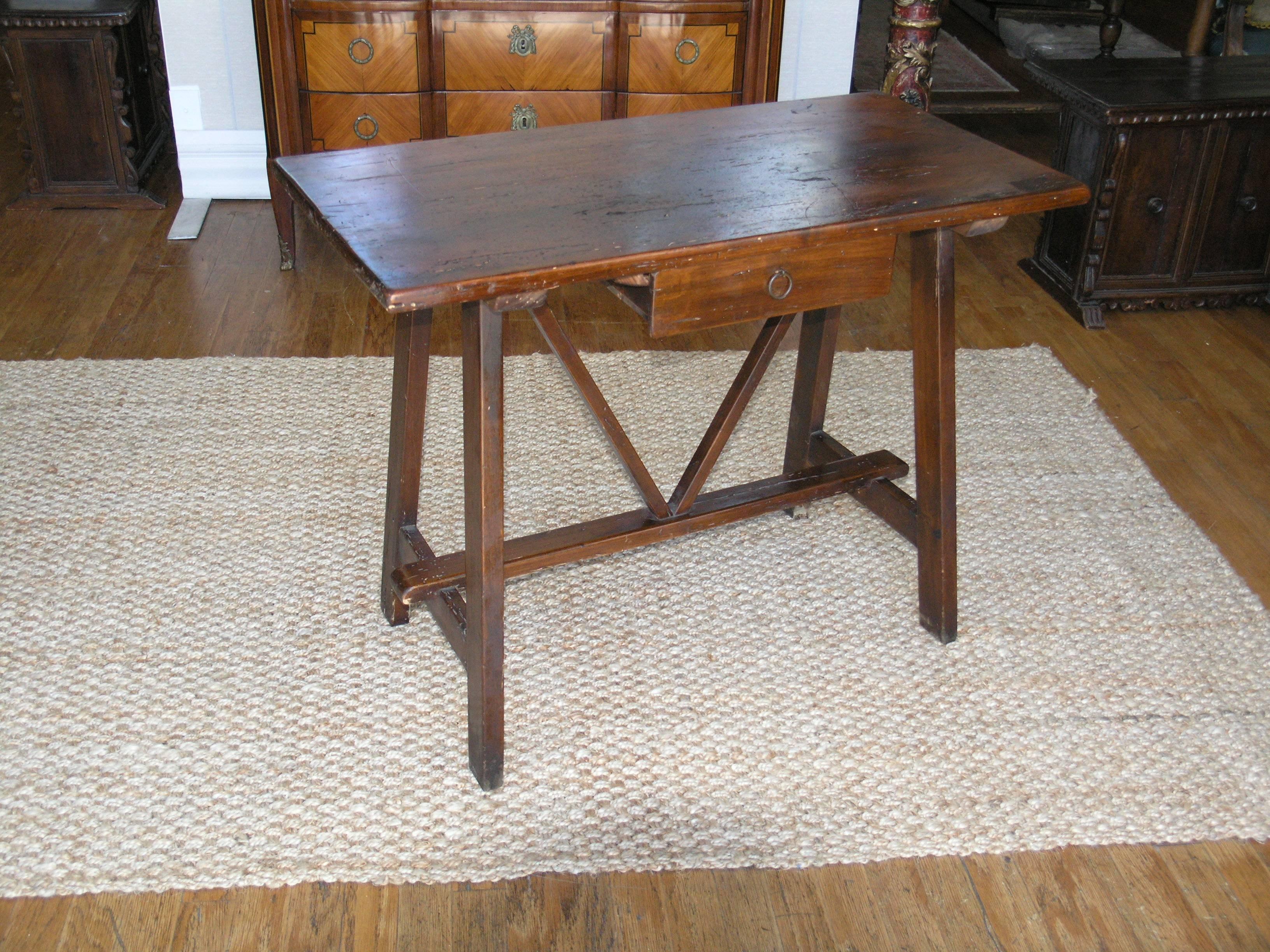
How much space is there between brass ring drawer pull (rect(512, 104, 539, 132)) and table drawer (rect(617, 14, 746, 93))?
24 cm

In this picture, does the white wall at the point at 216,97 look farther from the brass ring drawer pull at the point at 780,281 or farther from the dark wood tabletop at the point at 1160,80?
the brass ring drawer pull at the point at 780,281

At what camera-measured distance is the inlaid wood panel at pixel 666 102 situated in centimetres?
322

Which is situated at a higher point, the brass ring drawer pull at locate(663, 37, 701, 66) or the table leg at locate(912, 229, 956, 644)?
the brass ring drawer pull at locate(663, 37, 701, 66)

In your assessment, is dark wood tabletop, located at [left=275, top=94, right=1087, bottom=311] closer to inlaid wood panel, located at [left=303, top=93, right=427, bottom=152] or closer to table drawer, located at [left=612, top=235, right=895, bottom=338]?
table drawer, located at [left=612, top=235, right=895, bottom=338]

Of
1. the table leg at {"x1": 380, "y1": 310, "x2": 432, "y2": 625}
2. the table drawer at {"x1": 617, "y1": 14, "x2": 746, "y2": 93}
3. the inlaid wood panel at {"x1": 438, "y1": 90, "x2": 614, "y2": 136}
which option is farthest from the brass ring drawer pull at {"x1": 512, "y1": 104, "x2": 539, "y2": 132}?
the table leg at {"x1": 380, "y1": 310, "x2": 432, "y2": 625}

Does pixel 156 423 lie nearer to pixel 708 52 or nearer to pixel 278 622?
pixel 278 622

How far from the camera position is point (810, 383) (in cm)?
231

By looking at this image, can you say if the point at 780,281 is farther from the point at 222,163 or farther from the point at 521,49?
the point at 222,163

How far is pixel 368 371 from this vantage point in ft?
9.55

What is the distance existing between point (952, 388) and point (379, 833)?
1.08m

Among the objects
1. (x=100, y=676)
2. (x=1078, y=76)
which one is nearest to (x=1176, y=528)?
(x=1078, y=76)

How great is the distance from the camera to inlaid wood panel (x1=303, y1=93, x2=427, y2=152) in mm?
3182

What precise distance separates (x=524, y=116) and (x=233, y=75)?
110cm

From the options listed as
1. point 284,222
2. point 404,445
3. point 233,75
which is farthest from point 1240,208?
point 233,75
